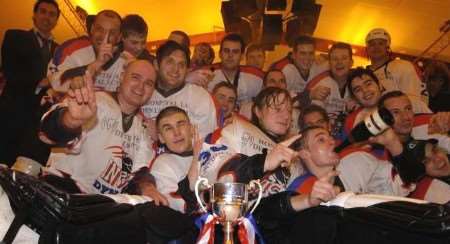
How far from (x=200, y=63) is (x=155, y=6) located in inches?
151

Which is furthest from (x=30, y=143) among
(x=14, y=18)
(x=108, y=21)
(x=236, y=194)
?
(x=14, y=18)

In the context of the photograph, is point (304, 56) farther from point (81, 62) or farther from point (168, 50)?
point (81, 62)

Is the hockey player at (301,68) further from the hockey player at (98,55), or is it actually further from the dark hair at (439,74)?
the hockey player at (98,55)

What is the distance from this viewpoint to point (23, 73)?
411 cm

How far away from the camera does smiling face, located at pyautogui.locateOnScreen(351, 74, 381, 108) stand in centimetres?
413

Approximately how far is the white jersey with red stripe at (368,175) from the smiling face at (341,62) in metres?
1.58

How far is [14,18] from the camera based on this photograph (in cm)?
817

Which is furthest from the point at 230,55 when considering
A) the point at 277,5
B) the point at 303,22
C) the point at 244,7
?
the point at 303,22

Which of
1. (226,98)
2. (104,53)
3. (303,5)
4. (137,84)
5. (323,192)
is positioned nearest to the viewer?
(323,192)

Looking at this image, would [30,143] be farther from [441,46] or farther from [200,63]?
[441,46]

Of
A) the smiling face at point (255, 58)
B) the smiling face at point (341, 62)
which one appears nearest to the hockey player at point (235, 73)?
the smiling face at point (255, 58)

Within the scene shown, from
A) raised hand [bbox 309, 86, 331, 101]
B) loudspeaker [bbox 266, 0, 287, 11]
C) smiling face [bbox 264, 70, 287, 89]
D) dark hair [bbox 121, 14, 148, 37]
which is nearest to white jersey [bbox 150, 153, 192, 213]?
dark hair [bbox 121, 14, 148, 37]

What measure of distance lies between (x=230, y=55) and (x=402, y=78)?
72.3 inches

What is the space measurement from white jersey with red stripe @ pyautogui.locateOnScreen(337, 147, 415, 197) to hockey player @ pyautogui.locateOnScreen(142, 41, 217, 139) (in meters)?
1.11
